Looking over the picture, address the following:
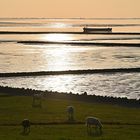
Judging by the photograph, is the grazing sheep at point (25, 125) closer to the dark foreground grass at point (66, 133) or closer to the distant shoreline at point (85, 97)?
the dark foreground grass at point (66, 133)

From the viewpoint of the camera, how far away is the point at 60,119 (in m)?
31.2

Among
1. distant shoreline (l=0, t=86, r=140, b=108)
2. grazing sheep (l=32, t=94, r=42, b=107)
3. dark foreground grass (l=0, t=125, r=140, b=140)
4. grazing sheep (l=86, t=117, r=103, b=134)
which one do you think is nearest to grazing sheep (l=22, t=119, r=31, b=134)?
dark foreground grass (l=0, t=125, r=140, b=140)

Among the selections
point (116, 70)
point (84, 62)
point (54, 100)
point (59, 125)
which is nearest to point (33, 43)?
point (84, 62)

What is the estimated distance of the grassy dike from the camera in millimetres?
25719

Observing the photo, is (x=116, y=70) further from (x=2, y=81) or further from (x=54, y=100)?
(x=54, y=100)

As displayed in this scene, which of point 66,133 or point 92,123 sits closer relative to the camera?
point 92,123

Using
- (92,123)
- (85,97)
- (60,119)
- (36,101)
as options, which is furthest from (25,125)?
(85,97)

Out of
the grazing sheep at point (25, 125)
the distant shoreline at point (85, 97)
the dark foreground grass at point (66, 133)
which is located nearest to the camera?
the dark foreground grass at point (66, 133)

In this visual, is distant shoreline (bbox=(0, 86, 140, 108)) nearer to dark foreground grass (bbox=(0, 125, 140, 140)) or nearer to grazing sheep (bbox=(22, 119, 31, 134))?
dark foreground grass (bbox=(0, 125, 140, 140))

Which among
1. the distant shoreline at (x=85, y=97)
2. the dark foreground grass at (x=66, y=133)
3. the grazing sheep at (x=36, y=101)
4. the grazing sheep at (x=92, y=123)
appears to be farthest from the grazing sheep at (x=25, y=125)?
the distant shoreline at (x=85, y=97)

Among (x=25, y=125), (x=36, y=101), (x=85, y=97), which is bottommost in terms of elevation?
(x=25, y=125)

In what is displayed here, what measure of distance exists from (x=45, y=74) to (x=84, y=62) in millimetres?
24620

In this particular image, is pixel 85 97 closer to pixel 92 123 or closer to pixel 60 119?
pixel 60 119

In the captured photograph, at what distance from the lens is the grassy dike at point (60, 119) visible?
25.7 meters
